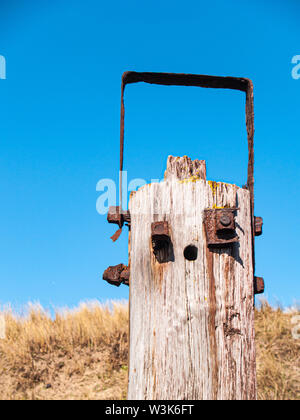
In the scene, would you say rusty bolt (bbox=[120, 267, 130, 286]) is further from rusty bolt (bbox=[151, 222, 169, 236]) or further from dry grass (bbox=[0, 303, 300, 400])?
dry grass (bbox=[0, 303, 300, 400])

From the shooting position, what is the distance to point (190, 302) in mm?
2139

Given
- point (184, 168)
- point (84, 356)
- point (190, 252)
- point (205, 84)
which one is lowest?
point (84, 356)

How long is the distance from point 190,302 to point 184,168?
0.77 metres

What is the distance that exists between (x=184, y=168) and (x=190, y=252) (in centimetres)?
50

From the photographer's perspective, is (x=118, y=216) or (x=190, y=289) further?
(x=118, y=216)

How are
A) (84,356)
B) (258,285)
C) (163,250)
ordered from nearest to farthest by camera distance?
(163,250)
(258,285)
(84,356)

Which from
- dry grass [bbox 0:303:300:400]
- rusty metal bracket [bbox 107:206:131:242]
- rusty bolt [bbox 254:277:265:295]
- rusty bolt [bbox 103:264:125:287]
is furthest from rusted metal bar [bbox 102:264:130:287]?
dry grass [bbox 0:303:300:400]

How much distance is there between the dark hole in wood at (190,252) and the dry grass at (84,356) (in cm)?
527

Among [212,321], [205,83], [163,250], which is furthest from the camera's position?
[205,83]

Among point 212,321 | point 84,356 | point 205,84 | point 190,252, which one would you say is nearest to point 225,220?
point 190,252

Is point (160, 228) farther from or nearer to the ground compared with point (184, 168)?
nearer to the ground

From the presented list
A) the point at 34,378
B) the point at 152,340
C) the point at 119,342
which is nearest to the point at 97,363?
the point at 119,342

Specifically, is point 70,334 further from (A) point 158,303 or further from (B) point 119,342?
(A) point 158,303

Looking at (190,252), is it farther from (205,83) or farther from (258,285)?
(205,83)
